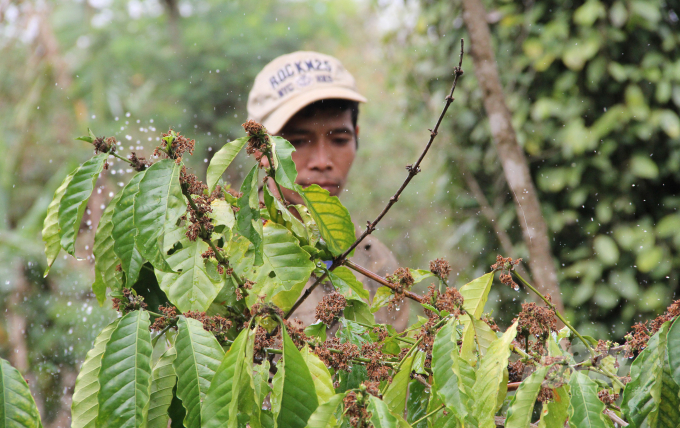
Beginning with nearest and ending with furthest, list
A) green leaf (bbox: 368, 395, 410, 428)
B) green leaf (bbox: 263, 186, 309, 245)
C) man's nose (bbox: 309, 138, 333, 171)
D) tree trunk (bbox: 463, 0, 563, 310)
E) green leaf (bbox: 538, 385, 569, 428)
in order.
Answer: green leaf (bbox: 368, 395, 410, 428) < green leaf (bbox: 538, 385, 569, 428) < green leaf (bbox: 263, 186, 309, 245) < man's nose (bbox: 309, 138, 333, 171) < tree trunk (bbox: 463, 0, 563, 310)

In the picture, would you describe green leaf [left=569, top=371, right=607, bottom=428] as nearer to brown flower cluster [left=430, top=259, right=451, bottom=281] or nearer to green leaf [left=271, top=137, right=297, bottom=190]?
brown flower cluster [left=430, top=259, right=451, bottom=281]

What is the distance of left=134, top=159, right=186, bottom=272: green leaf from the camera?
2.15 feet

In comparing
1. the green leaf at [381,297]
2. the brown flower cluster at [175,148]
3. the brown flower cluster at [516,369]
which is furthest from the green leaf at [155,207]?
the brown flower cluster at [516,369]

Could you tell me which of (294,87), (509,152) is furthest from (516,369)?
(509,152)

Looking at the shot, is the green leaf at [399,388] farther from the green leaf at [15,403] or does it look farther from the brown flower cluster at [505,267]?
the green leaf at [15,403]

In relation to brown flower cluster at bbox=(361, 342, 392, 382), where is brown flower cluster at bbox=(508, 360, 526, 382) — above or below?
below

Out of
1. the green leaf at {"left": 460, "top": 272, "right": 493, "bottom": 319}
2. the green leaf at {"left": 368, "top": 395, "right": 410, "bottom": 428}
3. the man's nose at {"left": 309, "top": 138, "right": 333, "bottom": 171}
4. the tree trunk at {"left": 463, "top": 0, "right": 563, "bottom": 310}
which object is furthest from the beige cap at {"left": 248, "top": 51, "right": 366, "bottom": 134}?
the green leaf at {"left": 368, "top": 395, "right": 410, "bottom": 428}

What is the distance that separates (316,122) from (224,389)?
4.73 ft

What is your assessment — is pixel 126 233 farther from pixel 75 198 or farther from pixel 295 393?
pixel 295 393

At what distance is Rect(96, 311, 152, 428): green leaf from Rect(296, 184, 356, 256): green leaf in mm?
270

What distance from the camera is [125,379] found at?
0.64 meters

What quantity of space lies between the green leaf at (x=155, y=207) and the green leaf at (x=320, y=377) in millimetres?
208

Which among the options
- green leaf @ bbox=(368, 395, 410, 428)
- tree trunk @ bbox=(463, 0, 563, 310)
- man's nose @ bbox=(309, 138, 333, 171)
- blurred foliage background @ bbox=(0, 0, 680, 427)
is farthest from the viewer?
blurred foliage background @ bbox=(0, 0, 680, 427)

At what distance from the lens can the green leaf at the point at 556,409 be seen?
682mm
